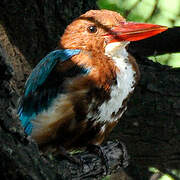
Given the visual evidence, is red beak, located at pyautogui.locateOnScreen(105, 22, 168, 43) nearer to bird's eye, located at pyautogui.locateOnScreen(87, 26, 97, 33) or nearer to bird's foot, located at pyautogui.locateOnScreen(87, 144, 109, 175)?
bird's eye, located at pyautogui.locateOnScreen(87, 26, 97, 33)

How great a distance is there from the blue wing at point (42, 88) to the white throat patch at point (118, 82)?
18cm

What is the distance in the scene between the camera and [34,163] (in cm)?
120

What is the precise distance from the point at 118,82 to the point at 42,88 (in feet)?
1.17

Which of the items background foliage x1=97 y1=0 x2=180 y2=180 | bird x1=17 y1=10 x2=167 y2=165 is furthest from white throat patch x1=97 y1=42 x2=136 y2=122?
background foliage x1=97 y1=0 x2=180 y2=180

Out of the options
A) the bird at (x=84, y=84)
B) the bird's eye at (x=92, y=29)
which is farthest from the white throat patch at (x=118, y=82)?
the bird's eye at (x=92, y=29)

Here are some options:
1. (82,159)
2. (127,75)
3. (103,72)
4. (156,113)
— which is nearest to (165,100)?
(156,113)

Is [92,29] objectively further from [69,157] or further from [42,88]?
[69,157]

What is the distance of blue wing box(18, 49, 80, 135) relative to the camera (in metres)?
2.17

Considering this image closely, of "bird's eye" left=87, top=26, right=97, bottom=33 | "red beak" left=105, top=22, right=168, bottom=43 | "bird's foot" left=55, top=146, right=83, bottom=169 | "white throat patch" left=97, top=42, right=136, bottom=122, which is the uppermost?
"bird's eye" left=87, top=26, right=97, bottom=33

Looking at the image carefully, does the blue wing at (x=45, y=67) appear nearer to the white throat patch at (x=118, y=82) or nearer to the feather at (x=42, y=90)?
the feather at (x=42, y=90)

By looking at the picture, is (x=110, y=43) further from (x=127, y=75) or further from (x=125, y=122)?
(x=125, y=122)

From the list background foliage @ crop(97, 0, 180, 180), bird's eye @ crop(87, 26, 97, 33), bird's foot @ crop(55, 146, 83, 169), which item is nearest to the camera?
bird's foot @ crop(55, 146, 83, 169)

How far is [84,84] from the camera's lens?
2.09m

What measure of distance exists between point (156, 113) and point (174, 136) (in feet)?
0.55
